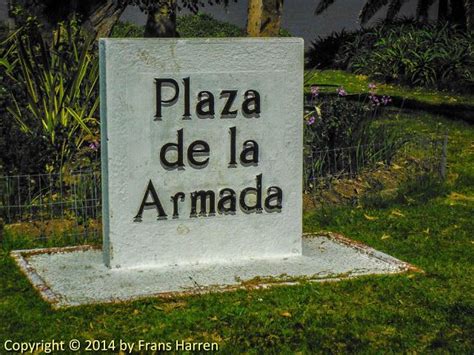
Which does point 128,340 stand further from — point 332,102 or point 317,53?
point 317,53

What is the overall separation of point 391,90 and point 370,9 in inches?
312

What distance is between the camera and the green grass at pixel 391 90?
1691 centimetres

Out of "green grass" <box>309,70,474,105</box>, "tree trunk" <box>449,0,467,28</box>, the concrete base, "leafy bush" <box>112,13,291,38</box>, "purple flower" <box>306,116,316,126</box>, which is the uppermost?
"tree trunk" <box>449,0,467,28</box>

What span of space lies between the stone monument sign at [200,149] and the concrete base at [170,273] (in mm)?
118

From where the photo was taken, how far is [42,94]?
915 cm

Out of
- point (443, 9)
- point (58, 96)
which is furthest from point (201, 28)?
point (58, 96)

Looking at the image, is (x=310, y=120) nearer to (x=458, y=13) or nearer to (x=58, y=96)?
(x=58, y=96)

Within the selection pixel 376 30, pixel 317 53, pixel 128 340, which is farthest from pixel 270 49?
pixel 317 53

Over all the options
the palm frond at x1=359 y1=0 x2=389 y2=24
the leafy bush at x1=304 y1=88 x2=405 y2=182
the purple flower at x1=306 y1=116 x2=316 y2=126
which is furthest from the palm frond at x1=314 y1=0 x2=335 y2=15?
the purple flower at x1=306 y1=116 x2=316 y2=126

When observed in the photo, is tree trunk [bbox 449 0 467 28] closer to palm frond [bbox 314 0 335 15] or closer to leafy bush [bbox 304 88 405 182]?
palm frond [bbox 314 0 335 15]

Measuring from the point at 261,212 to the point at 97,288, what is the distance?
1.25m

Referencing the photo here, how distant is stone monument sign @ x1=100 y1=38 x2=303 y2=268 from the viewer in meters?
6.54

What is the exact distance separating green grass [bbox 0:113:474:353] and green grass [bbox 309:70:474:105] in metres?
9.34

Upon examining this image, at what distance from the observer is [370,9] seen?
2588 centimetres
